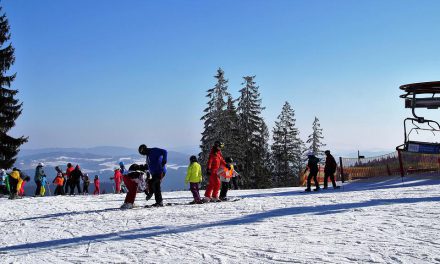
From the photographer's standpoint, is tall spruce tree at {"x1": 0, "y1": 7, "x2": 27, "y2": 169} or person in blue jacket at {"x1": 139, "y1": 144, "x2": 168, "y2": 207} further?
tall spruce tree at {"x1": 0, "y1": 7, "x2": 27, "y2": 169}

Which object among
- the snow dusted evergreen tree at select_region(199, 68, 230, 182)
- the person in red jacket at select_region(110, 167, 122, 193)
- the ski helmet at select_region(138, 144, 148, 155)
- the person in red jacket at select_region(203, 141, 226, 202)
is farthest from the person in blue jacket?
the snow dusted evergreen tree at select_region(199, 68, 230, 182)

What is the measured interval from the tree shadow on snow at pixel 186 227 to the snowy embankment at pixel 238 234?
18 millimetres

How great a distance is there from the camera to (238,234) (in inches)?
293

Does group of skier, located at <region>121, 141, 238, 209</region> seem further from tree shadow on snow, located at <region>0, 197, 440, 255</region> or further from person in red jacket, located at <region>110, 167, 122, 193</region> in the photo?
person in red jacket, located at <region>110, 167, 122, 193</region>

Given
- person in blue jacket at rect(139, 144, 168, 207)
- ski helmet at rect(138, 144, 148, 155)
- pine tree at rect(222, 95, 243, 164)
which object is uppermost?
pine tree at rect(222, 95, 243, 164)

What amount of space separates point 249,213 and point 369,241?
403cm

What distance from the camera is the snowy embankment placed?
5.89 meters

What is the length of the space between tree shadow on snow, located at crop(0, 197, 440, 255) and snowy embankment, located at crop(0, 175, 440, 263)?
0.02 meters

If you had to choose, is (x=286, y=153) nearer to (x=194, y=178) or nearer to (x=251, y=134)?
(x=251, y=134)

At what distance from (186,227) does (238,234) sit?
137 centimetres

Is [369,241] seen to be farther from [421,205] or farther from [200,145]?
[200,145]

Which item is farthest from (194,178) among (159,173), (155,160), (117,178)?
(117,178)

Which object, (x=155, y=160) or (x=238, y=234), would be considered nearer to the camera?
(x=238, y=234)

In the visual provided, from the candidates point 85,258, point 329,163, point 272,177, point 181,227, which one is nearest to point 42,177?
point 329,163
